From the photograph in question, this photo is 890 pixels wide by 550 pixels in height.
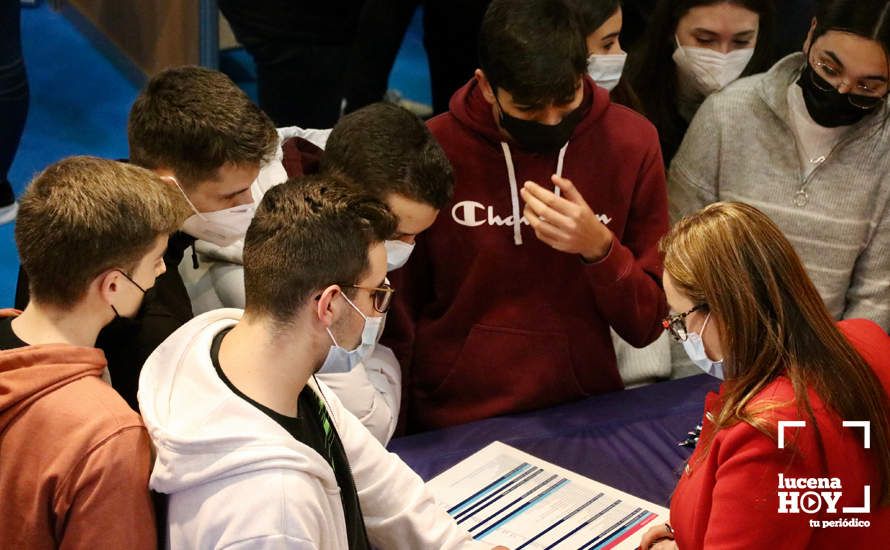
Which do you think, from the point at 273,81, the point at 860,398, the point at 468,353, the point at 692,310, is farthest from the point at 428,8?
the point at 860,398

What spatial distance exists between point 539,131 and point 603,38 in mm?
561

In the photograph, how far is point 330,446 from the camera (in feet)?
5.98

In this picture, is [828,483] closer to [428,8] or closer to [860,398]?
[860,398]

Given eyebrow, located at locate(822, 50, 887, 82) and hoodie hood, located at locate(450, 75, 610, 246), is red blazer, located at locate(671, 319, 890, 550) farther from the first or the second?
eyebrow, located at locate(822, 50, 887, 82)

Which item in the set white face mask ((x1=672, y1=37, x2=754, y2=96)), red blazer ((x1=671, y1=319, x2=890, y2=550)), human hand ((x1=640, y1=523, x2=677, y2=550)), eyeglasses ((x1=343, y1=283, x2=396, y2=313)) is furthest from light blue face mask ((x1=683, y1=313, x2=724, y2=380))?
white face mask ((x1=672, y1=37, x2=754, y2=96))

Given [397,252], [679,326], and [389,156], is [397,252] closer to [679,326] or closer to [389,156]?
[389,156]

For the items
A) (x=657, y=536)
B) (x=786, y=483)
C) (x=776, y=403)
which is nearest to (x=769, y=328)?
(x=776, y=403)

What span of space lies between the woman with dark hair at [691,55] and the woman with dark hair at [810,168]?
0.15 m

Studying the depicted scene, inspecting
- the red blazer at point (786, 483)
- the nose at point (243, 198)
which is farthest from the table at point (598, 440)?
the nose at point (243, 198)

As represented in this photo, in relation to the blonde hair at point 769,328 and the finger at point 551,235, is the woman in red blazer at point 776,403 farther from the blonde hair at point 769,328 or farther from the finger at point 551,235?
the finger at point 551,235

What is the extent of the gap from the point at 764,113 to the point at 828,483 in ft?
4.68

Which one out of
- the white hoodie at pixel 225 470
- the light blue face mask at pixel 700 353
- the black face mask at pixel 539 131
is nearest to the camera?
the white hoodie at pixel 225 470

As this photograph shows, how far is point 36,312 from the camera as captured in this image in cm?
175

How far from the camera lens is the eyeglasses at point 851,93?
Result: 2730 millimetres
